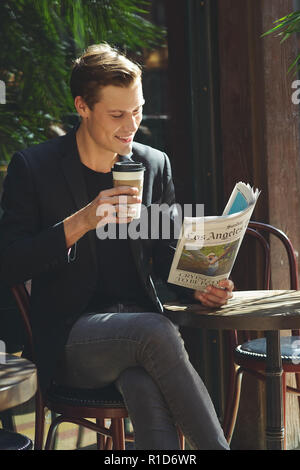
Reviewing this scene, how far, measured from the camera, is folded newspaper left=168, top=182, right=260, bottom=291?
75.4 inches

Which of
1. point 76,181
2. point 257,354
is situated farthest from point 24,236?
point 257,354

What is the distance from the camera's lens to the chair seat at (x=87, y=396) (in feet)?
6.55

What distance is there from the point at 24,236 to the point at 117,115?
17.5 inches

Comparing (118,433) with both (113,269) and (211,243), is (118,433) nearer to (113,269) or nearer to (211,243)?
(113,269)

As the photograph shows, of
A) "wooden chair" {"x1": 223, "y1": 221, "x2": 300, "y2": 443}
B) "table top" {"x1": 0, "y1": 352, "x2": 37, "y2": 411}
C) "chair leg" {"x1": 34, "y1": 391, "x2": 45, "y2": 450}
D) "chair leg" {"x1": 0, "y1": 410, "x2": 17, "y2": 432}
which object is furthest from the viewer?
"wooden chair" {"x1": 223, "y1": 221, "x2": 300, "y2": 443}

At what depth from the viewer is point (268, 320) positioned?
185cm

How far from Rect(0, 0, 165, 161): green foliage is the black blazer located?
589 mm

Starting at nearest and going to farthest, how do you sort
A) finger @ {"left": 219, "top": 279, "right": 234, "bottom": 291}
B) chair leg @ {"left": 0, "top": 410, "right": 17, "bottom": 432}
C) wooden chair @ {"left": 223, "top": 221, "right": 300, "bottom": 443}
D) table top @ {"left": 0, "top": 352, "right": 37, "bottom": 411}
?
table top @ {"left": 0, "top": 352, "right": 37, "bottom": 411} → finger @ {"left": 219, "top": 279, "right": 234, "bottom": 291} → chair leg @ {"left": 0, "top": 410, "right": 17, "bottom": 432} → wooden chair @ {"left": 223, "top": 221, "right": 300, "bottom": 443}

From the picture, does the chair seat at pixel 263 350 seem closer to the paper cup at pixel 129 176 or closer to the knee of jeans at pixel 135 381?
the knee of jeans at pixel 135 381

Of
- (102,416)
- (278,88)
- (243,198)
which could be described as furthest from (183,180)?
(102,416)

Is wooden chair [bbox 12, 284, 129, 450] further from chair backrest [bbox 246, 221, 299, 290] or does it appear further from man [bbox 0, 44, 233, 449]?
chair backrest [bbox 246, 221, 299, 290]

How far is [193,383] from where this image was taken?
1.88 m

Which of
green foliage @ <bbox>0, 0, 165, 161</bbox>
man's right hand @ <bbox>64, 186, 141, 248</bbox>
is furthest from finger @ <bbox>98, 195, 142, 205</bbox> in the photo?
green foliage @ <bbox>0, 0, 165, 161</bbox>

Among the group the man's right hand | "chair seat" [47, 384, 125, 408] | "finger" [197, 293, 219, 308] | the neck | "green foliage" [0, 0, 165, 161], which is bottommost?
"chair seat" [47, 384, 125, 408]
